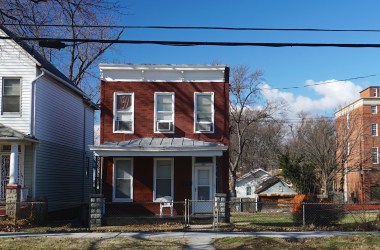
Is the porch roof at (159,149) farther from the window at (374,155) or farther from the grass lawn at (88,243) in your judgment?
the window at (374,155)

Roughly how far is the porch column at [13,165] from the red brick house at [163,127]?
3721 millimetres

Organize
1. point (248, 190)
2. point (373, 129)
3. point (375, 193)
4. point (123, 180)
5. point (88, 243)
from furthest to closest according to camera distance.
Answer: point (373, 129), point (375, 193), point (248, 190), point (123, 180), point (88, 243)

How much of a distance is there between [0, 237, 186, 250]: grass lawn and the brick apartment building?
1567 inches

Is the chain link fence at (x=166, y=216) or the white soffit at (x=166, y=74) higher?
the white soffit at (x=166, y=74)

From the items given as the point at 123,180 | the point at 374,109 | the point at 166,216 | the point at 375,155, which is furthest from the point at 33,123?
the point at 374,109

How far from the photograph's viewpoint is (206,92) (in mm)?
23031

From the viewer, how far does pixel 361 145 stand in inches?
2269

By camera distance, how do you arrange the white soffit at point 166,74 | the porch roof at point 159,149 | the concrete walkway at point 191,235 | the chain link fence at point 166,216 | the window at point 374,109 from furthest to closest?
the window at point 374,109 → the white soffit at point 166,74 → the porch roof at point 159,149 → the chain link fence at point 166,216 → the concrete walkway at point 191,235

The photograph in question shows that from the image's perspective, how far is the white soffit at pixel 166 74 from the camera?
2278cm

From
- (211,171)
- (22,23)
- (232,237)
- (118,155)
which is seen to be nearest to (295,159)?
(211,171)

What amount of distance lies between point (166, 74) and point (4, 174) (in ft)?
28.1

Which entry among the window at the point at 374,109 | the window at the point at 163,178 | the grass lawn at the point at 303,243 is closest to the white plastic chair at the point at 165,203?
the window at the point at 163,178

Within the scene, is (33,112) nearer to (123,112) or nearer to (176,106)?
(123,112)

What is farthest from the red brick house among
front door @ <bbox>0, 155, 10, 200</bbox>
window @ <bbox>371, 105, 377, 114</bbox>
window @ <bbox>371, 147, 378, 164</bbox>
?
window @ <bbox>371, 105, 377, 114</bbox>
